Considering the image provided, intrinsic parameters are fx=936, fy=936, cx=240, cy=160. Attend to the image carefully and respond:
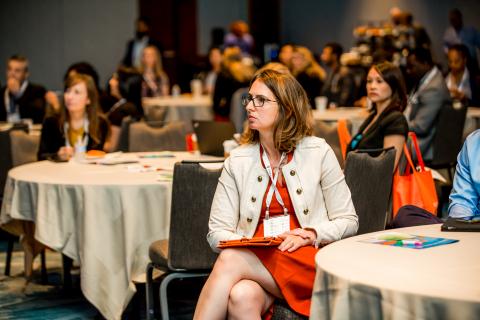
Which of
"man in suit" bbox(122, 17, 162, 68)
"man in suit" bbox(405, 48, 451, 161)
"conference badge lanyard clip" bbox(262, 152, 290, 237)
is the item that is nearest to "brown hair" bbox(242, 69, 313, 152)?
"conference badge lanyard clip" bbox(262, 152, 290, 237)

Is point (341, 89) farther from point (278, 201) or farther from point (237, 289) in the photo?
point (237, 289)

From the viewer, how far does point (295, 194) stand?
379 centimetres

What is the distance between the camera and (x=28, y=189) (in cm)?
538

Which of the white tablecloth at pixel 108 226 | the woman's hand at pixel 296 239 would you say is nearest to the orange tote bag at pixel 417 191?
the white tablecloth at pixel 108 226

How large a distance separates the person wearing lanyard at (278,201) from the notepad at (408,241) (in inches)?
15.6

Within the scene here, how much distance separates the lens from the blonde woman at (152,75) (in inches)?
469

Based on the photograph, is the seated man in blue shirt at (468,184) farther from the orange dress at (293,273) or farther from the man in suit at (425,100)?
the man in suit at (425,100)

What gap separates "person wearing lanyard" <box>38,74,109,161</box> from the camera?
6594 millimetres

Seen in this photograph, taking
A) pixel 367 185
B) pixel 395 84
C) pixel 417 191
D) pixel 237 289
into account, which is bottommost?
pixel 237 289

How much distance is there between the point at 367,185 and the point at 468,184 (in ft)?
2.58

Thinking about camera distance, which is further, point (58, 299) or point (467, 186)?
point (58, 299)

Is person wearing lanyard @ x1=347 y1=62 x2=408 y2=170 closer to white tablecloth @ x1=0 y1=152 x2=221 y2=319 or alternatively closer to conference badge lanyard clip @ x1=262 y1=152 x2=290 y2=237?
white tablecloth @ x1=0 y1=152 x2=221 y2=319

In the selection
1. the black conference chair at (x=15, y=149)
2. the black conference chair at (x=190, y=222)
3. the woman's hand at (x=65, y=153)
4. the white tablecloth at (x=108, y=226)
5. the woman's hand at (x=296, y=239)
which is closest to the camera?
the woman's hand at (x=296, y=239)

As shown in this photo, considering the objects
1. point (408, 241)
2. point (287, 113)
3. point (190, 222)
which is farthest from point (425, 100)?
point (408, 241)
